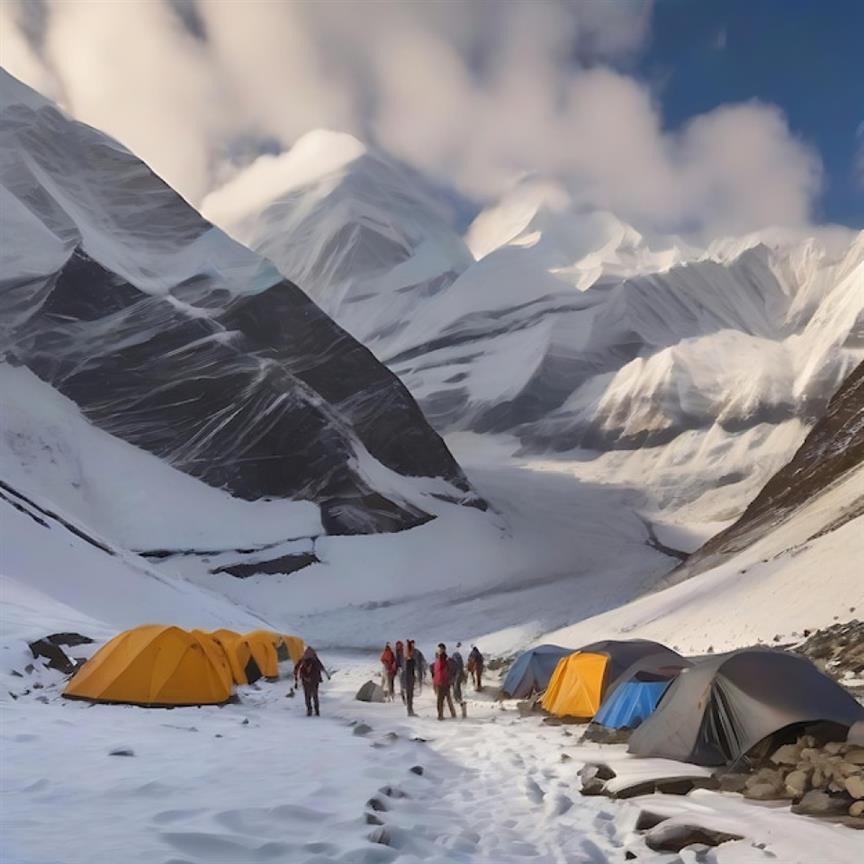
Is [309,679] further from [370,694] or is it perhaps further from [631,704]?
[631,704]

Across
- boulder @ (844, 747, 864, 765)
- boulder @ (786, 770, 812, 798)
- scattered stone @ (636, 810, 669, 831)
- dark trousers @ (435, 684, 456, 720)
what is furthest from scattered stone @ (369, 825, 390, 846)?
dark trousers @ (435, 684, 456, 720)

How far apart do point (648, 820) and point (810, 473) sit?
40498 mm

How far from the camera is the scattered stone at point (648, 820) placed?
7.23m

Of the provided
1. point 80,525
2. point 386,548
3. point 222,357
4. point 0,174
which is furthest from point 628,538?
point 0,174

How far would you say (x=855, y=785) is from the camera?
22.6 ft

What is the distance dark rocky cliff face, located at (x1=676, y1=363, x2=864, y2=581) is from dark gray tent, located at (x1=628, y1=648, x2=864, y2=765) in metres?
29.5

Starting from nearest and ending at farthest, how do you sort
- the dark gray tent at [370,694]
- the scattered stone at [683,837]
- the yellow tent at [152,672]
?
the scattered stone at [683,837] → the yellow tent at [152,672] → the dark gray tent at [370,694]

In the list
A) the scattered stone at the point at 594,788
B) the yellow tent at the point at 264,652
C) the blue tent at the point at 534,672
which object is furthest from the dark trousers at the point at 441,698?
the yellow tent at the point at 264,652

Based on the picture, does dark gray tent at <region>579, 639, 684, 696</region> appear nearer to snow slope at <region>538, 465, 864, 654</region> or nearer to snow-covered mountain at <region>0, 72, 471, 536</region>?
snow slope at <region>538, 465, 864, 654</region>

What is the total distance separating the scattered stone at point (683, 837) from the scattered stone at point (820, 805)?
0.84m

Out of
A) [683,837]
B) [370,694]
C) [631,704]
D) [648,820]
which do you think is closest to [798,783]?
[648,820]

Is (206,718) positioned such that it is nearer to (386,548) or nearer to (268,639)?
(268,639)

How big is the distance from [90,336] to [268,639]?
179 ft

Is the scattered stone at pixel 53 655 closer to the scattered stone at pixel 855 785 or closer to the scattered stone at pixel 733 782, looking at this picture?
the scattered stone at pixel 733 782
